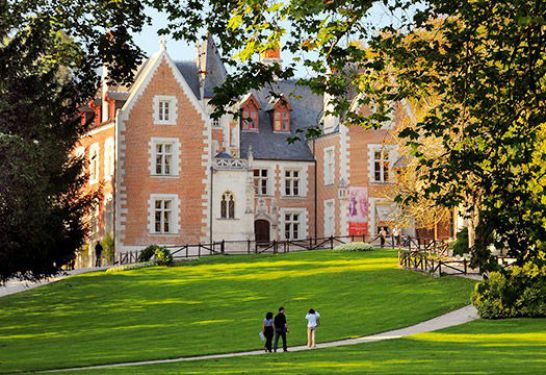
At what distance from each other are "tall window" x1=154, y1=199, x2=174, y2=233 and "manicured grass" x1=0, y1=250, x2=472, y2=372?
831 centimetres

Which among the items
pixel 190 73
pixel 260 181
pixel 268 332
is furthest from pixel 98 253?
pixel 268 332

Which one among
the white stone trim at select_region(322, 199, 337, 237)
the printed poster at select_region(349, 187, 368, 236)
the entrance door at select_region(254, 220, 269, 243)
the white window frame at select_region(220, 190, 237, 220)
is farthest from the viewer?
the entrance door at select_region(254, 220, 269, 243)

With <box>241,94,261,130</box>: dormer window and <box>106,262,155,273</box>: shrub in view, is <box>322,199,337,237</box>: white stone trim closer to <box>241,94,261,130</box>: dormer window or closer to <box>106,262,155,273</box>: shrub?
<box>241,94,261,130</box>: dormer window

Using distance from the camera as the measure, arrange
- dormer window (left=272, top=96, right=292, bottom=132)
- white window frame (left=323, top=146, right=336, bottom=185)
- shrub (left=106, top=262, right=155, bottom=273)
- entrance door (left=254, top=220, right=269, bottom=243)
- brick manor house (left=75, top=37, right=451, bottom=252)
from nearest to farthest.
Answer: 1. shrub (left=106, top=262, right=155, bottom=273)
2. brick manor house (left=75, top=37, right=451, bottom=252)
3. white window frame (left=323, top=146, right=336, bottom=185)
4. entrance door (left=254, top=220, right=269, bottom=243)
5. dormer window (left=272, top=96, right=292, bottom=132)

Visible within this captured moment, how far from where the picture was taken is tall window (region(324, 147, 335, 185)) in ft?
218

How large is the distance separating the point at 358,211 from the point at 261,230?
697 cm

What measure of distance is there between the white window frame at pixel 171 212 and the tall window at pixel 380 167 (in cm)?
1198

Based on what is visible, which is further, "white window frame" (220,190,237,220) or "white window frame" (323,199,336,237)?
"white window frame" (323,199,336,237)

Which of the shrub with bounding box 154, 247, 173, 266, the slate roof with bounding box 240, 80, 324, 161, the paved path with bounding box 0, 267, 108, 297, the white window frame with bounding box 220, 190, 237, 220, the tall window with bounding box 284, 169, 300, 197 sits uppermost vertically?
the slate roof with bounding box 240, 80, 324, 161

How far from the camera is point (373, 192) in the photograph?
210ft

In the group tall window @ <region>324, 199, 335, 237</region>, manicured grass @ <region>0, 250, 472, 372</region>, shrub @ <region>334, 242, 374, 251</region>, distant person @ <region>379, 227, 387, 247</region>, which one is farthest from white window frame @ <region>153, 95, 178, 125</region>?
distant person @ <region>379, 227, 387, 247</region>

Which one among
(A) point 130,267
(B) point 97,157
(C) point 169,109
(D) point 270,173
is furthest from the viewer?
(D) point 270,173

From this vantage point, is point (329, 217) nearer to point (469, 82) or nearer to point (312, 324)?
point (312, 324)

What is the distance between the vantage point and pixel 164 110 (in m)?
62.0
